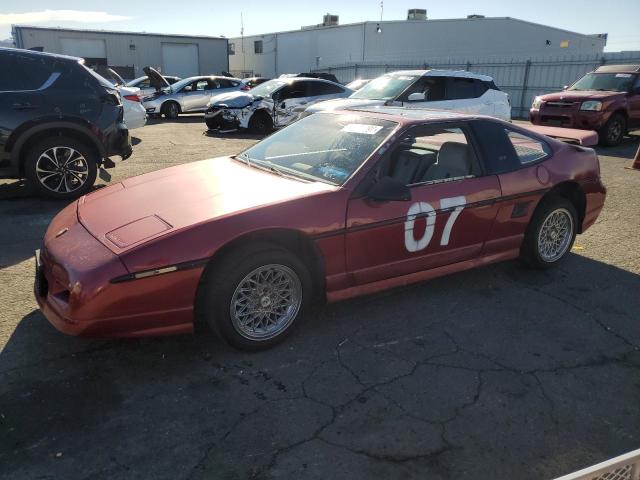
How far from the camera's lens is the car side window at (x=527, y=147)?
4.20m

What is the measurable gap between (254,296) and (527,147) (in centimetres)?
274

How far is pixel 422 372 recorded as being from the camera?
9.82ft

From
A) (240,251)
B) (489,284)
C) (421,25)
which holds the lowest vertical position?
(489,284)

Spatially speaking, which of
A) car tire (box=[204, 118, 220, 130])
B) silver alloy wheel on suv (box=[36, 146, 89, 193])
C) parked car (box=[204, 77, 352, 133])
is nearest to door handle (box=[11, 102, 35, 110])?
silver alloy wheel on suv (box=[36, 146, 89, 193])


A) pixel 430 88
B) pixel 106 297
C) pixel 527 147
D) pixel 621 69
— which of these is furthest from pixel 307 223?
pixel 621 69

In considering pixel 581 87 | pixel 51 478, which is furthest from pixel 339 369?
pixel 581 87

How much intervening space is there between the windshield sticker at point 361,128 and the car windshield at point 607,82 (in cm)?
1088

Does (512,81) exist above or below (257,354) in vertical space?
above

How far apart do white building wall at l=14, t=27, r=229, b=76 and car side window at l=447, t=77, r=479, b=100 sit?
101 ft

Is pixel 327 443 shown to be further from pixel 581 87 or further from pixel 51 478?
pixel 581 87

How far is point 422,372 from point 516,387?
525 millimetres

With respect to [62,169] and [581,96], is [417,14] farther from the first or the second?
[62,169]

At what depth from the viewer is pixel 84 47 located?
34.7m

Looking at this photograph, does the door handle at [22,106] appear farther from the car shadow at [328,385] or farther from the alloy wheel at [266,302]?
the alloy wheel at [266,302]
